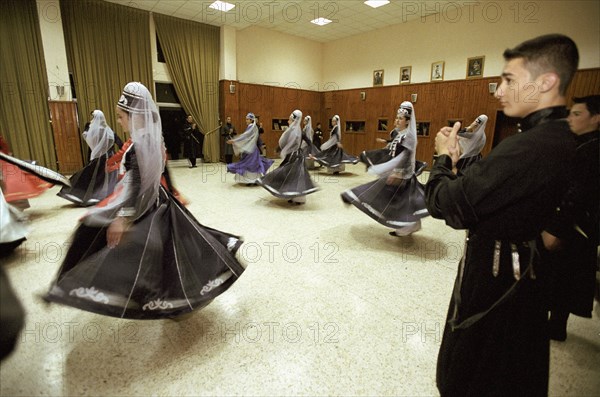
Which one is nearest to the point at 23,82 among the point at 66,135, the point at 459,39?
the point at 66,135

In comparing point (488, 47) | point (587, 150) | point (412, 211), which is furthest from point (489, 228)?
point (488, 47)

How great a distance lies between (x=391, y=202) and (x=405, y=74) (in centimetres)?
791

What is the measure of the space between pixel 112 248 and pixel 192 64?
870 cm

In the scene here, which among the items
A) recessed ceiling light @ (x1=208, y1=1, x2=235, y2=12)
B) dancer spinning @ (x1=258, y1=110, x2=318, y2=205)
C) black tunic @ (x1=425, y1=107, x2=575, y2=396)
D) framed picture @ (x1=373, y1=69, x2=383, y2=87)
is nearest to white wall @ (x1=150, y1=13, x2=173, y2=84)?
recessed ceiling light @ (x1=208, y1=1, x2=235, y2=12)

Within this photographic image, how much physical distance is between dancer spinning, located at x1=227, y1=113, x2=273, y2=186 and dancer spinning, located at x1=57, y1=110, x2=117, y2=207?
2.23 m

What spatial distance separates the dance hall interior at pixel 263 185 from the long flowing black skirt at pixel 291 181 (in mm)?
135

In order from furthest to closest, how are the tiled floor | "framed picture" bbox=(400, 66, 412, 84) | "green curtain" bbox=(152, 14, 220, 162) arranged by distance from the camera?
"framed picture" bbox=(400, 66, 412, 84), "green curtain" bbox=(152, 14, 220, 162), the tiled floor

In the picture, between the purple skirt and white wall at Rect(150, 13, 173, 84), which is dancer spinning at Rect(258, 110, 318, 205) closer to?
the purple skirt

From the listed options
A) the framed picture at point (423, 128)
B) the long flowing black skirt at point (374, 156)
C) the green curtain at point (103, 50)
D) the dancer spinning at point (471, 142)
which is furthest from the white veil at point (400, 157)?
the green curtain at point (103, 50)

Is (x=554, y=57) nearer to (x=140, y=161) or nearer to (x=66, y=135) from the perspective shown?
(x=140, y=161)

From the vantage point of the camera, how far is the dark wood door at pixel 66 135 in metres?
6.99

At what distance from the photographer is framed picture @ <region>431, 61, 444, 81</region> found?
8.98m

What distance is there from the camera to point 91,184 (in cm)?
464

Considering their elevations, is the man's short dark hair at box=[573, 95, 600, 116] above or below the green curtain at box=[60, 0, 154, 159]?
below
